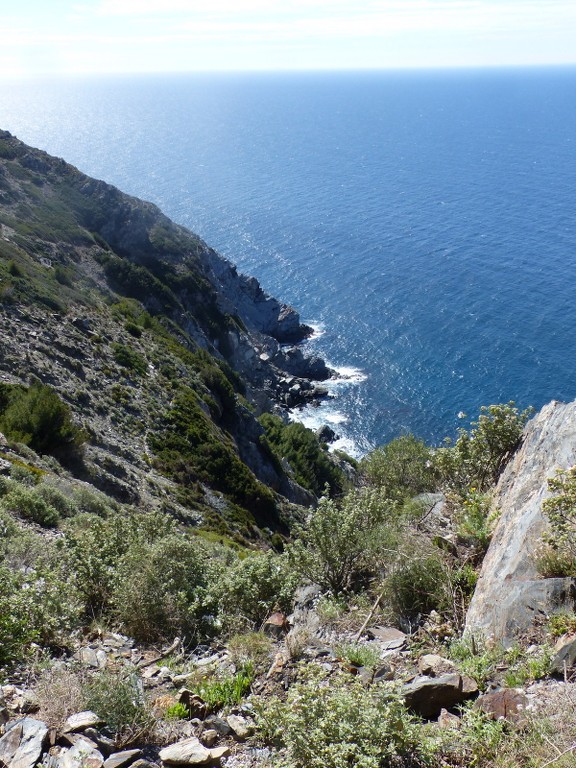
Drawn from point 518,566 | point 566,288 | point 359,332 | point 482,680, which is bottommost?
point 482,680

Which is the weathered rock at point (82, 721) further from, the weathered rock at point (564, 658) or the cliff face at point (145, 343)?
the cliff face at point (145, 343)

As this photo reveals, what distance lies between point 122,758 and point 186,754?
699 millimetres

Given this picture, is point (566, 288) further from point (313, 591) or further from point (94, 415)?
point (313, 591)

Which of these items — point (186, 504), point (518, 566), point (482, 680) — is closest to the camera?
point (482, 680)

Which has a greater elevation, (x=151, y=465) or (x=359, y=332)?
(x=359, y=332)

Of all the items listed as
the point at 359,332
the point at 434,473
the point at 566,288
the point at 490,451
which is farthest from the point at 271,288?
the point at 490,451

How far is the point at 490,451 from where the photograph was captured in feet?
58.8

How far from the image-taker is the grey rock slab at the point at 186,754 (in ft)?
20.7

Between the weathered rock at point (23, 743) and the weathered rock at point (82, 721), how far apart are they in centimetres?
27

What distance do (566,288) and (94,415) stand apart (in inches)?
3252

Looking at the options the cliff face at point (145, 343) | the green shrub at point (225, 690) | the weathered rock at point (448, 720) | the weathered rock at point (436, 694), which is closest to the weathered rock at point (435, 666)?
the weathered rock at point (436, 694)

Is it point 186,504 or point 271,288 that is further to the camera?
point 271,288

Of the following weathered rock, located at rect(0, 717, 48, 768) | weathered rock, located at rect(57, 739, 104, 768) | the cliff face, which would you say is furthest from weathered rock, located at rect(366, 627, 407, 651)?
the cliff face

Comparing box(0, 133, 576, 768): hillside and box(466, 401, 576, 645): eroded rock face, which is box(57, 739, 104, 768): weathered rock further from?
box(466, 401, 576, 645): eroded rock face
